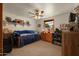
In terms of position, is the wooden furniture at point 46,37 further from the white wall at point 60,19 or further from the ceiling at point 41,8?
the ceiling at point 41,8

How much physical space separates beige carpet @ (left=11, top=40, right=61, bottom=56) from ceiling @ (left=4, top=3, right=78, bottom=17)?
1.86ft

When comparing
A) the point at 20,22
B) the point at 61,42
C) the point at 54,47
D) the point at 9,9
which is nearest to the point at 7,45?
the point at 20,22

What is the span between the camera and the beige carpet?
1916 millimetres

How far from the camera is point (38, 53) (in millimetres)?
1935

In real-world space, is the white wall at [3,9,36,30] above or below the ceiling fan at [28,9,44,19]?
below

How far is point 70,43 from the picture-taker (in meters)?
1.95

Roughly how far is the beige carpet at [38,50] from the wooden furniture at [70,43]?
0.13m

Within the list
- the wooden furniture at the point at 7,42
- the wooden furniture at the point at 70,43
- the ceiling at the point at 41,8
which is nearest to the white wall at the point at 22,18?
the ceiling at the point at 41,8

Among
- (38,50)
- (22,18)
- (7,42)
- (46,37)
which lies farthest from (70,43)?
(7,42)

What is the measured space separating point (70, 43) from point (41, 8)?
84 cm

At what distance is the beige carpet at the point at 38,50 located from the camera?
1.92 m

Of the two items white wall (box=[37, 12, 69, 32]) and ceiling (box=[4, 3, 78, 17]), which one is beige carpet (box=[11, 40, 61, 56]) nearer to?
white wall (box=[37, 12, 69, 32])

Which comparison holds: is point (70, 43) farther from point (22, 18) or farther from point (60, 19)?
point (22, 18)

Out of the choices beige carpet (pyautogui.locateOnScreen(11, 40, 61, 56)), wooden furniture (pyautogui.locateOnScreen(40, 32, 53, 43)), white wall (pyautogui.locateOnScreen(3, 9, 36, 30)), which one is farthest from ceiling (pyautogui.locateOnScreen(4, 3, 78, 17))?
beige carpet (pyautogui.locateOnScreen(11, 40, 61, 56))
